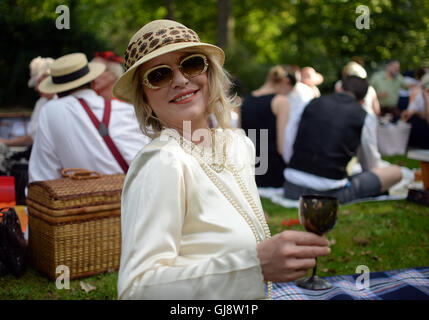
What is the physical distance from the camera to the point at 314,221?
174 cm

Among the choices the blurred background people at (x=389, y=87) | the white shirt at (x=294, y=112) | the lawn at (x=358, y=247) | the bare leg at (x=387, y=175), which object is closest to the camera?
the lawn at (x=358, y=247)

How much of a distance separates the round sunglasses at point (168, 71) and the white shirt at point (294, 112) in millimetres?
4999

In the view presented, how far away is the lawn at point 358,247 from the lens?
382 cm

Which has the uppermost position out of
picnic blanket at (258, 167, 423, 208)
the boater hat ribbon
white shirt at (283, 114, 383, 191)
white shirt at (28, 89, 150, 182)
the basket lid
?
the boater hat ribbon

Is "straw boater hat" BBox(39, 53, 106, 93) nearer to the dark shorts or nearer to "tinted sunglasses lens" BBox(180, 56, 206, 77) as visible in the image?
"tinted sunglasses lens" BBox(180, 56, 206, 77)

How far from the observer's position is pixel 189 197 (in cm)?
167

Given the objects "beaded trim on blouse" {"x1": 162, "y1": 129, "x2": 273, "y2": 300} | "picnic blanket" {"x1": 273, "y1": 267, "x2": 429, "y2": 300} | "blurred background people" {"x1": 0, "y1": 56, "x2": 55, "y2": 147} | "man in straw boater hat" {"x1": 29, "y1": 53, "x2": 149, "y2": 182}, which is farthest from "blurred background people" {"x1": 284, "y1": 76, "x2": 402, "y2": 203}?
"beaded trim on blouse" {"x1": 162, "y1": 129, "x2": 273, "y2": 300}

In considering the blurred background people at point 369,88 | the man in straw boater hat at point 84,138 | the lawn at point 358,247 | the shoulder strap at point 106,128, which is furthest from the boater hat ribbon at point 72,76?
the blurred background people at point 369,88

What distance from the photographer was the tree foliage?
13.4 metres

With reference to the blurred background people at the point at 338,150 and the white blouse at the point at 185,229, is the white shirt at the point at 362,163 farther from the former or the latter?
the white blouse at the point at 185,229

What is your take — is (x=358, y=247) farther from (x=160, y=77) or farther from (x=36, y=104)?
(x=36, y=104)

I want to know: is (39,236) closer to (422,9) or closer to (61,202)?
(61,202)

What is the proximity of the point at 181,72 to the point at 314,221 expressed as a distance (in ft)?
2.76

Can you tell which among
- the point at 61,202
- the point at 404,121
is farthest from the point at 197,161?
the point at 404,121
